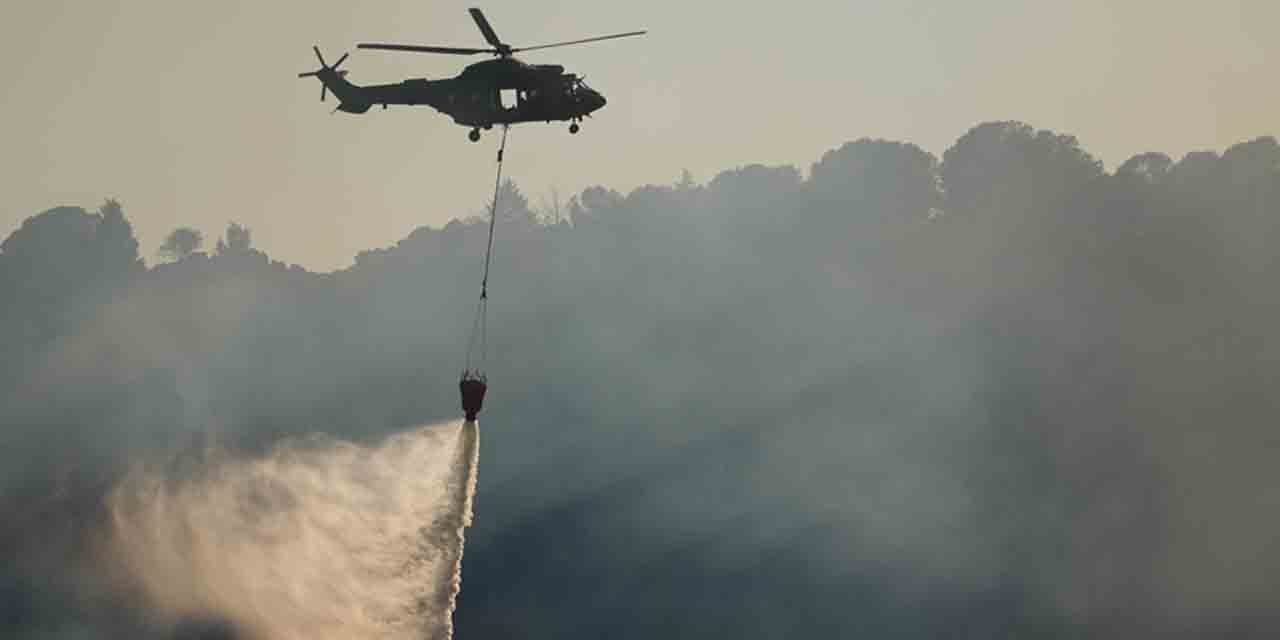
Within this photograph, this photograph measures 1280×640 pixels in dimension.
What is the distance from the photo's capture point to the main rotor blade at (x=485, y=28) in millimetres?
67625

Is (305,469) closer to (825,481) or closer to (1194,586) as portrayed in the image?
(825,481)

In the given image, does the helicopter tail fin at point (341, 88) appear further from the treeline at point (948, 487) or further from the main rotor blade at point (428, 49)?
the treeline at point (948, 487)

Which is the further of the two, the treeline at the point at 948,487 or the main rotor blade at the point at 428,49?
the treeline at the point at 948,487

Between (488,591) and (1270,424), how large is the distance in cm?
9190

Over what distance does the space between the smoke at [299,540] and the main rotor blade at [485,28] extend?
46340mm

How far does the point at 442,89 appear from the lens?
73312 millimetres

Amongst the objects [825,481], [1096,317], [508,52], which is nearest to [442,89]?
[508,52]

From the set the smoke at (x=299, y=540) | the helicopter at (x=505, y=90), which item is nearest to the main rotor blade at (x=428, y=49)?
the helicopter at (x=505, y=90)

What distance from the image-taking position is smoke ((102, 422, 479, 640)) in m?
118

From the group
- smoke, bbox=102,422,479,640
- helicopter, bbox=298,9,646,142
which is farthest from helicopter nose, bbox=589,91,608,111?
smoke, bbox=102,422,479,640

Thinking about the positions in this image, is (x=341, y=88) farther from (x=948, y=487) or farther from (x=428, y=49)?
(x=948, y=487)

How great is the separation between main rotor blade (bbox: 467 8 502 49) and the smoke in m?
46.3

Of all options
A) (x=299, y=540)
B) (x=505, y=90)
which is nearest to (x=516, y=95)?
(x=505, y=90)

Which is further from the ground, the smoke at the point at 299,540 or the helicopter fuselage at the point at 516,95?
the smoke at the point at 299,540
